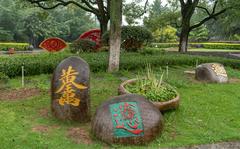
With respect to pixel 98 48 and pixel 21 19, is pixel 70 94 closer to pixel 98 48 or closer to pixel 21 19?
pixel 98 48

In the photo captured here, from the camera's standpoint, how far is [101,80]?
33.4ft

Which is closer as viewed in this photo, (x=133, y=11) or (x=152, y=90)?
(x=152, y=90)

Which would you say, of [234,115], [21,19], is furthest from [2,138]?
[21,19]

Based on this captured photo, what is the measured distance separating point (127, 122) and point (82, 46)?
1456 cm

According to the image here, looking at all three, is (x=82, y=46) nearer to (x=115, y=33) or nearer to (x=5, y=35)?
(x=115, y=33)

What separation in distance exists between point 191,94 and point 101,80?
307 centimetres

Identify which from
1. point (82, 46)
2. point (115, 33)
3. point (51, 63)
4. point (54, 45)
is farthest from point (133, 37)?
point (51, 63)

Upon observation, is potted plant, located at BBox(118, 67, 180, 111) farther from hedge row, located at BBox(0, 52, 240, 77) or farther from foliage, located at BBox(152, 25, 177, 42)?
foliage, located at BBox(152, 25, 177, 42)

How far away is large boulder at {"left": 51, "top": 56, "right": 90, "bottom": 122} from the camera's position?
5.79 meters

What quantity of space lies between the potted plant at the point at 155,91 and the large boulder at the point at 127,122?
116 centimetres

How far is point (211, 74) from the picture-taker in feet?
34.6

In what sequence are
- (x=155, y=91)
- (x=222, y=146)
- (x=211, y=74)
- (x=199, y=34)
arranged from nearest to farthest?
(x=222, y=146), (x=155, y=91), (x=211, y=74), (x=199, y=34)

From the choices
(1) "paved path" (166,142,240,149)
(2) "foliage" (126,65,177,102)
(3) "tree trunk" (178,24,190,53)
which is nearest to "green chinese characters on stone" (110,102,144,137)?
(1) "paved path" (166,142,240,149)

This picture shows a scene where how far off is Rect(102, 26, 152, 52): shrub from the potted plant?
1006 cm
